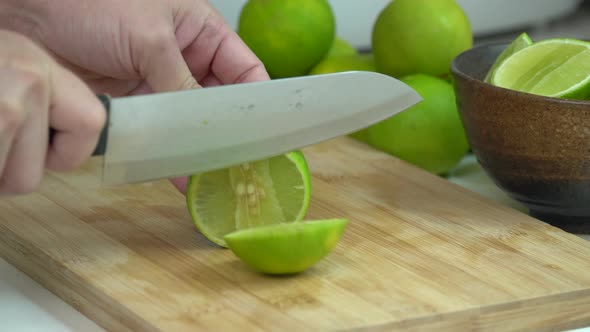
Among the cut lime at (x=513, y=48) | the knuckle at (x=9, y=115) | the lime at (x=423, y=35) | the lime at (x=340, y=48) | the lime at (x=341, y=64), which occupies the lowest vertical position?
the lime at (x=340, y=48)

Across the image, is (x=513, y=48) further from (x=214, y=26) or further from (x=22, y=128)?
(x=22, y=128)

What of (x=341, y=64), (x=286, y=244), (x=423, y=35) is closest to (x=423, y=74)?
(x=423, y=35)

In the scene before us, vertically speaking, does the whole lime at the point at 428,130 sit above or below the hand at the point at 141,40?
below

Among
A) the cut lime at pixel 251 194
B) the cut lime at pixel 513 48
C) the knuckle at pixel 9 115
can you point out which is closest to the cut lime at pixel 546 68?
the cut lime at pixel 513 48

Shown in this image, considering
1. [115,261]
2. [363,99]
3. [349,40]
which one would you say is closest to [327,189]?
[363,99]

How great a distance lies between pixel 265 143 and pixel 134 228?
23 centimetres

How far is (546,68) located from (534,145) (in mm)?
139

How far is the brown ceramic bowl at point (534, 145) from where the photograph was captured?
48.3 inches

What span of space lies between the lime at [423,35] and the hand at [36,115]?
722 mm

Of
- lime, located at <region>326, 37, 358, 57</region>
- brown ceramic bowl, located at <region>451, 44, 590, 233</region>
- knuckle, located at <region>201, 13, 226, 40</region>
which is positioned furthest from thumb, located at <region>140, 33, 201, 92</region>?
lime, located at <region>326, 37, 358, 57</region>

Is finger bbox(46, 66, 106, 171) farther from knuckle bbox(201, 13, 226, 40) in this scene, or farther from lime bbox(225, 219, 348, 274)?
knuckle bbox(201, 13, 226, 40)

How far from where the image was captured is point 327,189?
4.68ft

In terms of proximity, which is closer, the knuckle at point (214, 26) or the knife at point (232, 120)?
the knife at point (232, 120)

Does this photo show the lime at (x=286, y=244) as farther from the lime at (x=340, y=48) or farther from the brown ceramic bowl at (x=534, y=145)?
the lime at (x=340, y=48)
